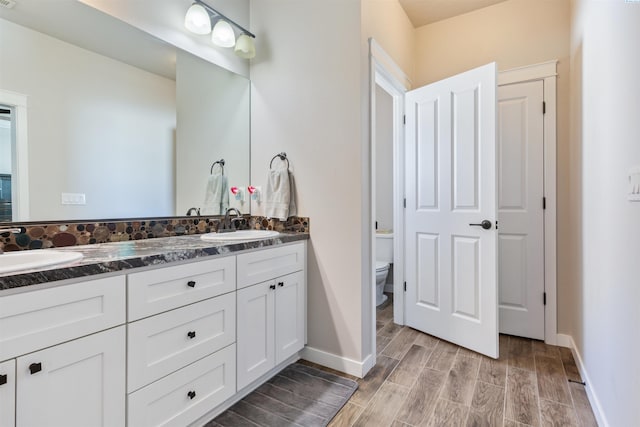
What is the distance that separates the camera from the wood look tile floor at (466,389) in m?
1.52

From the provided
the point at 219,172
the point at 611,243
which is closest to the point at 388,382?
the point at 611,243

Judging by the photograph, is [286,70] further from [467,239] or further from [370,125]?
[467,239]

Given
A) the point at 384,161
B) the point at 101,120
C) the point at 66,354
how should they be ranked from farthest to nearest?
the point at 384,161 → the point at 101,120 → the point at 66,354

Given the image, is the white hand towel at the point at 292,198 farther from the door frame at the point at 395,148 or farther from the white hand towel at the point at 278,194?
the door frame at the point at 395,148

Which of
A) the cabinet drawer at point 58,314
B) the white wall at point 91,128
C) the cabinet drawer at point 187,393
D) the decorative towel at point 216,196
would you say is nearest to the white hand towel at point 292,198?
the decorative towel at point 216,196

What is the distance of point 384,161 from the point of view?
3.77 metres

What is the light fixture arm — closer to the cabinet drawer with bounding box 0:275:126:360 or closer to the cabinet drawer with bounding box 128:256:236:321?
the cabinet drawer with bounding box 128:256:236:321

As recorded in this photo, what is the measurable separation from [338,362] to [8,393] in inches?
59.6

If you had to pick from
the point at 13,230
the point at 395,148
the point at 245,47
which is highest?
the point at 245,47

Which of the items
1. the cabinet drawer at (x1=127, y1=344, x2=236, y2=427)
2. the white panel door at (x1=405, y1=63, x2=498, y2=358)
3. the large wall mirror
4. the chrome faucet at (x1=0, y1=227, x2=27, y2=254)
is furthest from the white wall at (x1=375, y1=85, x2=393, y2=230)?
the chrome faucet at (x1=0, y1=227, x2=27, y2=254)

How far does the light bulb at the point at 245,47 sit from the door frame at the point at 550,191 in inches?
81.2

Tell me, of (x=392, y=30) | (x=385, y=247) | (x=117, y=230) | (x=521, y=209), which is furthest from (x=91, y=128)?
(x=521, y=209)

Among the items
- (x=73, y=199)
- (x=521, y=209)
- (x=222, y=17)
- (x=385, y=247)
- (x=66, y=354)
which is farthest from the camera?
(x=385, y=247)

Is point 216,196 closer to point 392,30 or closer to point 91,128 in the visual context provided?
point 91,128
